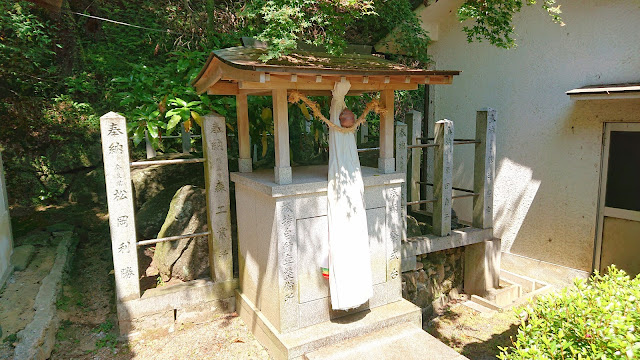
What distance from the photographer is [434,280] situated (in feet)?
21.8

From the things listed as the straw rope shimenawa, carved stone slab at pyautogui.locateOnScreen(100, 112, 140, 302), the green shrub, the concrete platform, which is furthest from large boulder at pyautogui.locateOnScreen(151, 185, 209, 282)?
the green shrub

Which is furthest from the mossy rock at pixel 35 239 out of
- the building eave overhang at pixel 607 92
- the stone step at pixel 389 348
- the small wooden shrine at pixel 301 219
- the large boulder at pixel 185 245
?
the building eave overhang at pixel 607 92

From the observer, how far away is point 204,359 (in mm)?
4539

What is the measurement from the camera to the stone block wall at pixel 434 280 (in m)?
6.19

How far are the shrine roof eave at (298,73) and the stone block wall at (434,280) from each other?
10.1 ft

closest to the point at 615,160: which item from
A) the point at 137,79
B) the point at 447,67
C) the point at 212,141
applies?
the point at 447,67

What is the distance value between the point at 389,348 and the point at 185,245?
3215mm

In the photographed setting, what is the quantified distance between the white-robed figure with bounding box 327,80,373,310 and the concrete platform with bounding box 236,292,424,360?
27 centimetres

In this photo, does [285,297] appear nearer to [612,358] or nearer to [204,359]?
[204,359]

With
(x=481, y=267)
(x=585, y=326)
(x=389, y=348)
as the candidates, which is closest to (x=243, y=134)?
(x=389, y=348)

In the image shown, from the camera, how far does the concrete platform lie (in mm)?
4176

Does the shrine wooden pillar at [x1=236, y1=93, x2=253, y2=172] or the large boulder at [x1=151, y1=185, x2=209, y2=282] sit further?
the large boulder at [x1=151, y1=185, x2=209, y2=282]

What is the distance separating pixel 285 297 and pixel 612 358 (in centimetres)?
286

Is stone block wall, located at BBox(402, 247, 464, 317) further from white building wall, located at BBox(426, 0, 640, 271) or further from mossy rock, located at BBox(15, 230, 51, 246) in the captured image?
mossy rock, located at BBox(15, 230, 51, 246)
